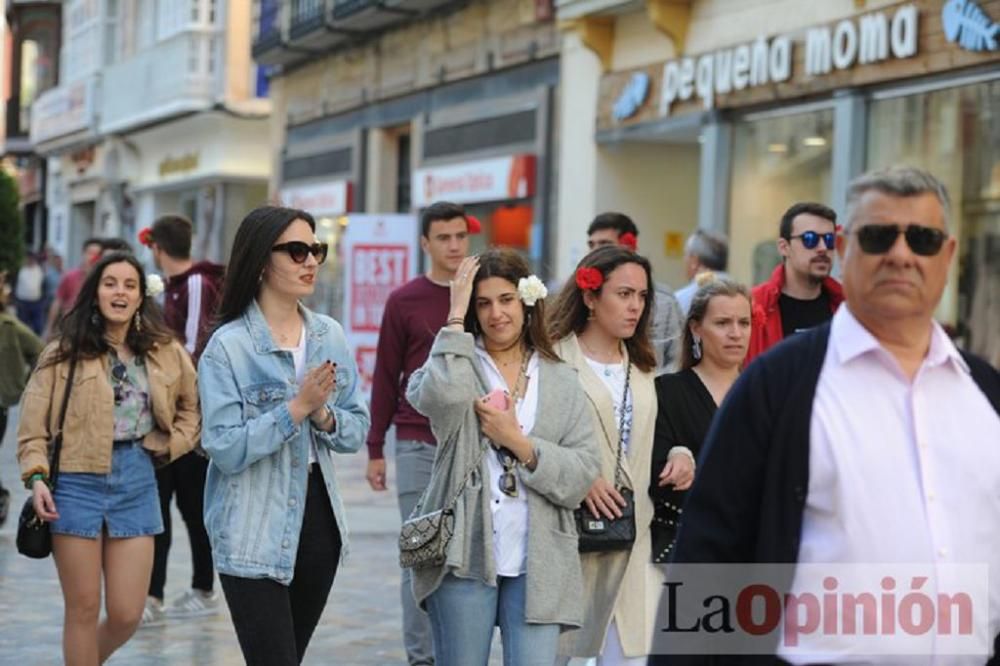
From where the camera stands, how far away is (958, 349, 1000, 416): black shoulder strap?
3.70 metres

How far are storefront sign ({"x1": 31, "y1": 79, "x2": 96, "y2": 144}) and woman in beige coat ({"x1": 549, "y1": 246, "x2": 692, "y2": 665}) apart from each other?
34619 mm

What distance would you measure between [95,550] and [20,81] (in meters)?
51.0

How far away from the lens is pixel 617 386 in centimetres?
675

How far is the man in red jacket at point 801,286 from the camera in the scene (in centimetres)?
762

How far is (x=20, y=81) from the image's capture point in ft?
183

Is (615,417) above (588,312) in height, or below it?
below

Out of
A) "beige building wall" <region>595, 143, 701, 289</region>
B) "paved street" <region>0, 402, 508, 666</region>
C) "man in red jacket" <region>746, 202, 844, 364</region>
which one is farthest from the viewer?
"beige building wall" <region>595, 143, 701, 289</region>

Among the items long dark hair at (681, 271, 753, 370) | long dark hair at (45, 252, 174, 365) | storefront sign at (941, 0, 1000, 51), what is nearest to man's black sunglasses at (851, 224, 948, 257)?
long dark hair at (681, 271, 753, 370)

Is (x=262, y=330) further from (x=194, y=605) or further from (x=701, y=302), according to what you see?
(x=194, y=605)

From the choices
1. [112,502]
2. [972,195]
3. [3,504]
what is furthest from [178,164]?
[112,502]

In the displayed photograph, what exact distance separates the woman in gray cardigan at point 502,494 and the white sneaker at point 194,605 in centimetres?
396

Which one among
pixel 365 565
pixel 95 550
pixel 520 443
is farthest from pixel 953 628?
pixel 365 565

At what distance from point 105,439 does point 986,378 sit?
4444 mm

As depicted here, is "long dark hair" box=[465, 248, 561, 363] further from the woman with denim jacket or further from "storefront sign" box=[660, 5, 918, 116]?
"storefront sign" box=[660, 5, 918, 116]
